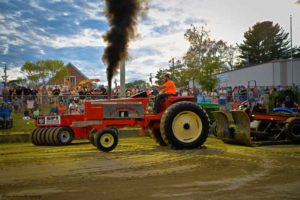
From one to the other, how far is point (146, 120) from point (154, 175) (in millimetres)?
4279

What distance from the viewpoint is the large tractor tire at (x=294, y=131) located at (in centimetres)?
1176

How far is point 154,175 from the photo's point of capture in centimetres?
702

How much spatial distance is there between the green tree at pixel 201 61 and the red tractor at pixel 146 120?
29795 millimetres

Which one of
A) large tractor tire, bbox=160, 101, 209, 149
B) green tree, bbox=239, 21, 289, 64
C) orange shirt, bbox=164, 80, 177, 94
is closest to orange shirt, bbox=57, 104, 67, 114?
orange shirt, bbox=164, 80, 177, 94

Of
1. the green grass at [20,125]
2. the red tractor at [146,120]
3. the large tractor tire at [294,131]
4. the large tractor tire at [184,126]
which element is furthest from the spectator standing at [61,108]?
the large tractor tire at [294,131]

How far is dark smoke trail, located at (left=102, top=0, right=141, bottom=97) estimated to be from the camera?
49.0 feet

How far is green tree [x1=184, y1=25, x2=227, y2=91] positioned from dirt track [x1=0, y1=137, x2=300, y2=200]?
31810 mm

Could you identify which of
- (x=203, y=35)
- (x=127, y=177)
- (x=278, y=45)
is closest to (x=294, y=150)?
(x=127, y=177)

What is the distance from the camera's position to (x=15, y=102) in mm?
19109

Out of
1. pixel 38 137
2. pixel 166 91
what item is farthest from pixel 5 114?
pixel 166 91

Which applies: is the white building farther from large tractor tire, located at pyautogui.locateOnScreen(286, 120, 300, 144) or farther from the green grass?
large tractor tire, located at pyautogui.locateOnScreen(286, 120, 300, 144)

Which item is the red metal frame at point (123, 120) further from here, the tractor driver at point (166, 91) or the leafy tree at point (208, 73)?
the leafy tree at point (208, 73)

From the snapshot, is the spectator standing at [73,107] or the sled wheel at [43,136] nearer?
the sled wheel at [43,136]

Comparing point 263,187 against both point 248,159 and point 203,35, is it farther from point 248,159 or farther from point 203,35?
point 203,35
